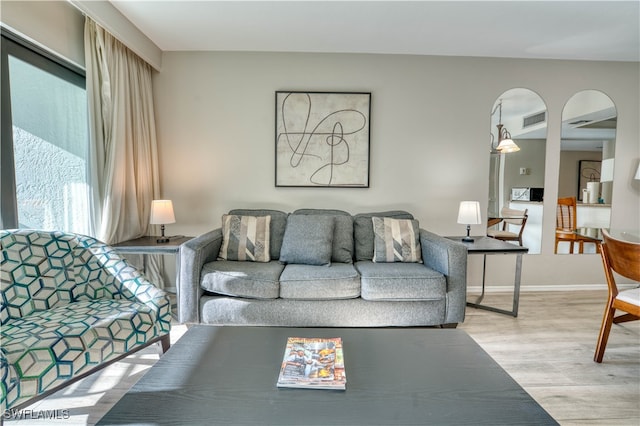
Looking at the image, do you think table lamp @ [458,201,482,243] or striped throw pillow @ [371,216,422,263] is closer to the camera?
striped throw pillow @ [371,216,422,263]

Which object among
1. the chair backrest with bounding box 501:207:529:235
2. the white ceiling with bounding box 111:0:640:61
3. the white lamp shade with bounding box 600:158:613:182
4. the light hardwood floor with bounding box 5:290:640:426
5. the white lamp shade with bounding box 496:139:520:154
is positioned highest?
the white ceiling with bounding box 111:0:640:61

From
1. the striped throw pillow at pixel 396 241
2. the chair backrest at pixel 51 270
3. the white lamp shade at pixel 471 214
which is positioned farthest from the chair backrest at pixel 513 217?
the chair backrest at pixel 51 270

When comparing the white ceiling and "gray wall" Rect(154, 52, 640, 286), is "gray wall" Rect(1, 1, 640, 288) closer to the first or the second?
"gray wall" Rect(154, 52, 640, 286)

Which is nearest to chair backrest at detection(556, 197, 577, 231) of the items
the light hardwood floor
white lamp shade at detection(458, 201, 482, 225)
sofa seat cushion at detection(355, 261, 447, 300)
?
the light hardwood floor

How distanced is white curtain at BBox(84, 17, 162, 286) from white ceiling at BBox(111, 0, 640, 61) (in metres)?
0.33

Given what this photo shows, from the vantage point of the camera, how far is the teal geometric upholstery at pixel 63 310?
1170 mm

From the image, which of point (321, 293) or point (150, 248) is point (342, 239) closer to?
point (321, 293)

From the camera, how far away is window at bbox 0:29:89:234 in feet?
6.04

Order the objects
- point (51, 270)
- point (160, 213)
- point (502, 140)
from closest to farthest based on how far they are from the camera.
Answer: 1. point (51, 270)
2. point (160, 213)
3. point (502, 140)

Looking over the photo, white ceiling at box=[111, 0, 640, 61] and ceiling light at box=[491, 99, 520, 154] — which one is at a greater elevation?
→ white ceiling at box=[111, 0, 640, 61]

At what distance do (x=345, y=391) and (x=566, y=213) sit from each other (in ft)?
11.1

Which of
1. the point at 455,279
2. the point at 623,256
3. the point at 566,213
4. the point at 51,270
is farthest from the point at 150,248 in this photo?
the point at 566,213

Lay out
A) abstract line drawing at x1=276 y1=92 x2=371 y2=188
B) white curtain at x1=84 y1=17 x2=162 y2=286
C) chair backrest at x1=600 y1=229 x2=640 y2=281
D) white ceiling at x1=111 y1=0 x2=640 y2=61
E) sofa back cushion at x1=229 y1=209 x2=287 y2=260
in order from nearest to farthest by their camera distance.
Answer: chair backrest at x1=600 y1=229 x2=640 y2=281
white ceiling at x1=111 y1=0 x2=640 y2=61
white curtain at x1=84 y1=17 x2=162 y2=286
sofa back cushion at x1=229 y1=209 x2=287 y2=260
abstract line drawing at x1=276 y1=92 x2=371 y2=188

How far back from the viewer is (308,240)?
244 cm
